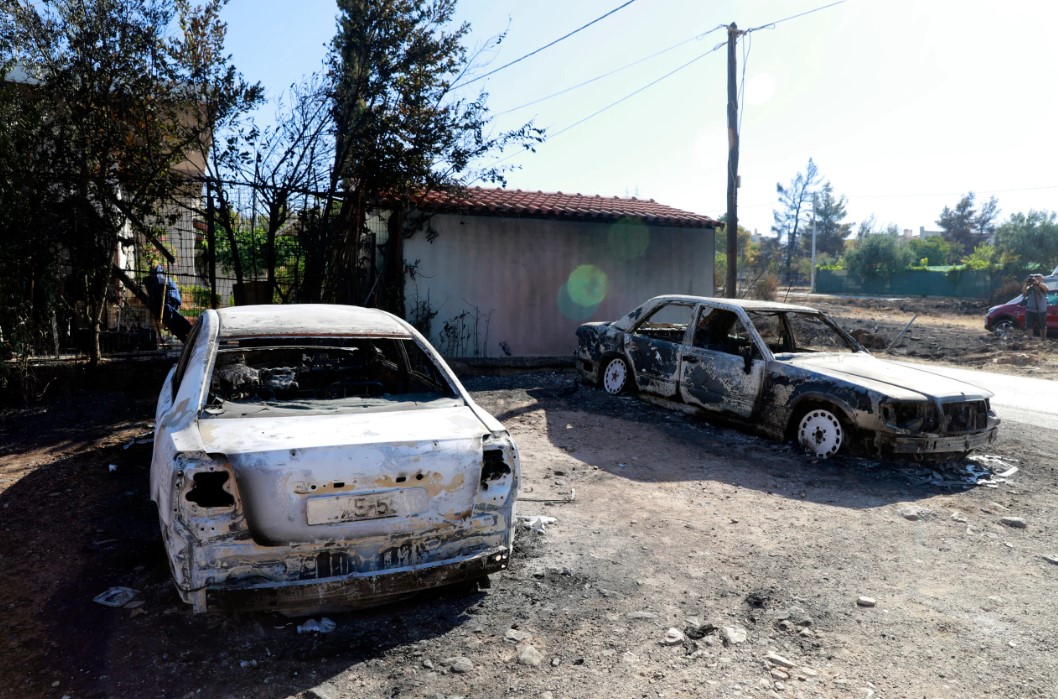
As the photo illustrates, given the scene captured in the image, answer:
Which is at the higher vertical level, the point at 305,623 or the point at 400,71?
the point at 400,71

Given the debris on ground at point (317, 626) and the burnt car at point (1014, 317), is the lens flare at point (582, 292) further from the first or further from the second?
the burnt car at point (1014, 317)

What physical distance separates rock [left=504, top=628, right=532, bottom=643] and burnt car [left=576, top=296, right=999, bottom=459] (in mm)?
4143

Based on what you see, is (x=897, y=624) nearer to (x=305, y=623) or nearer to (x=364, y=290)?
(x=305, y=623)

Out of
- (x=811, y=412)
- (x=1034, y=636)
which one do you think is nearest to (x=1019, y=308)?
(x=811, y=412)

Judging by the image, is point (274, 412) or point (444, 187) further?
point (444, 187)

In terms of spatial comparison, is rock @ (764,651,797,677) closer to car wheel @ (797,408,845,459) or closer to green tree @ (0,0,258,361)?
car wheel @ (797,408,845,459)

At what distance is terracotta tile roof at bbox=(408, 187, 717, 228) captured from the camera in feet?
40.2

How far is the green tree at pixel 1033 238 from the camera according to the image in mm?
46781

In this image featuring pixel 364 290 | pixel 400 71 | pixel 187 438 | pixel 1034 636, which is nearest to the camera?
pixel 187 438

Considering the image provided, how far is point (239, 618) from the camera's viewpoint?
10.9 feet

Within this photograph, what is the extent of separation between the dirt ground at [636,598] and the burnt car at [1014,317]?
45.4ft

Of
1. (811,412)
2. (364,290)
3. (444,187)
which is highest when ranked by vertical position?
(444,187)

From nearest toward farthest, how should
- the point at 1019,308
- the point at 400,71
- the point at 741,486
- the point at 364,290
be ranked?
1. the point at 741,486
2. the point at 400,71
3. the point at 364,290
4. the point at 1019,308

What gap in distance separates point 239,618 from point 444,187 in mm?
8192
